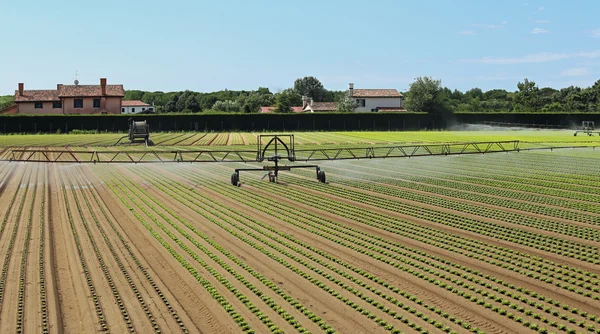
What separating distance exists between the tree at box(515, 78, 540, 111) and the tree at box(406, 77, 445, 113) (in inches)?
1086

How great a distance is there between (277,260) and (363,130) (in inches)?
2899

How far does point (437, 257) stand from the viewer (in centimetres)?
1293

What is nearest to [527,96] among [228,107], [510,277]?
[228,107]

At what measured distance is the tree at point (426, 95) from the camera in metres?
102

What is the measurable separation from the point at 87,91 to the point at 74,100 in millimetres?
2425

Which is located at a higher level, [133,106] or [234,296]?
[133,106]

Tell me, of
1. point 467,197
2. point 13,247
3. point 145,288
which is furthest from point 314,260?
point 467,197

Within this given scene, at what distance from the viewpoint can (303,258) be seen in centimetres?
1284

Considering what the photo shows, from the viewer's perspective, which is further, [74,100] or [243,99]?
[243,99]

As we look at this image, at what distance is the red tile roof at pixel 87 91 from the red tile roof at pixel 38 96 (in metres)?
1.55

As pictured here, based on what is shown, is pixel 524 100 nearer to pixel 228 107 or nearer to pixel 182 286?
pixel 228 107

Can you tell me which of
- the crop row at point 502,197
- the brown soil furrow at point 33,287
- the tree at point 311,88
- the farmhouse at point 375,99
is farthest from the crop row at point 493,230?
the tree at point 311,88

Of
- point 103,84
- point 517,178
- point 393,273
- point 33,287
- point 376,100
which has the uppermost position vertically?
point 103,84

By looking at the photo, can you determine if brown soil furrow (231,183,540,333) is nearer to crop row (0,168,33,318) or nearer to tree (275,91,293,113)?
crop row (0,168,33,318)
